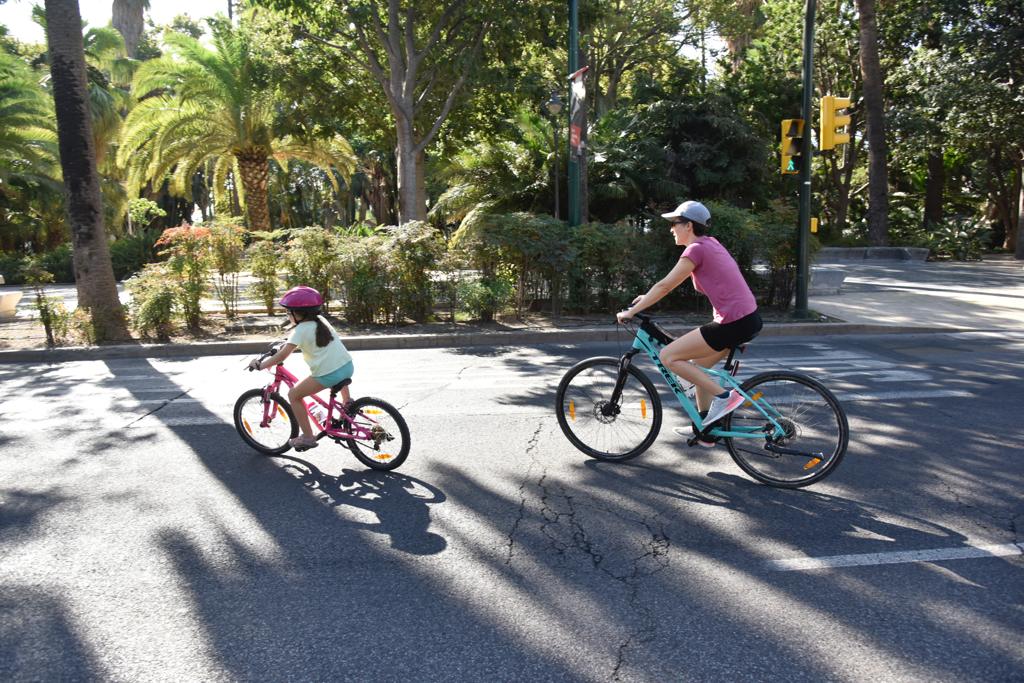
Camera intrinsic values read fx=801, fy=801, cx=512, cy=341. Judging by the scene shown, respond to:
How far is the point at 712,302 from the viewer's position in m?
5.10

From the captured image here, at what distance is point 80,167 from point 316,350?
8.39 meters

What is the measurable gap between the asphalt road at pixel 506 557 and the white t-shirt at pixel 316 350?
77 centimetres

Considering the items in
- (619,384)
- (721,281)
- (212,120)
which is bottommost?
(619,384)

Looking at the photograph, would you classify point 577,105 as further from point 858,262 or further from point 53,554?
point 858,262

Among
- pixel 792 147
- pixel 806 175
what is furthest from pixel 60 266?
pixel 806 175

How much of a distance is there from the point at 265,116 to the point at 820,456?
22.1 m

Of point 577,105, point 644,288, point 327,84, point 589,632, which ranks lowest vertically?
point 589,632

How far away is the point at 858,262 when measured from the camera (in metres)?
25.6

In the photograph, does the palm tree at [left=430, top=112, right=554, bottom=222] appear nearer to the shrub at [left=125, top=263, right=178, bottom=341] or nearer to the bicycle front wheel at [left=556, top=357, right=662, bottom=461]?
the shrub at [left=125, top=263, right=178, bottom=341]

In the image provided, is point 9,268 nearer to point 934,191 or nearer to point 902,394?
point 902,394

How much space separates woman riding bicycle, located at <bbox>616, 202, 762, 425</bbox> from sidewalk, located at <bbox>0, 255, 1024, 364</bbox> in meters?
6.55

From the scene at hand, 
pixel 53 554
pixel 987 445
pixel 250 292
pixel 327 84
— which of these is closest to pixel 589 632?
pixel 53 554

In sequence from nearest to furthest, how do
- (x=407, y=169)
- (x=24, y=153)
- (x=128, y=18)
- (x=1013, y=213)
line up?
(x=407, y=169) → (x=24, y=153) → (x=1013, y=213) → (x=128, y=18)

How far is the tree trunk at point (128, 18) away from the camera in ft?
132
